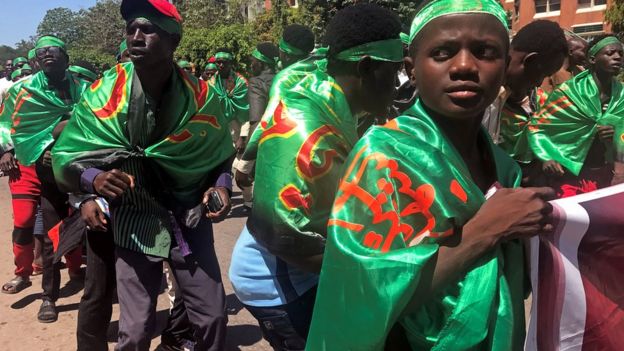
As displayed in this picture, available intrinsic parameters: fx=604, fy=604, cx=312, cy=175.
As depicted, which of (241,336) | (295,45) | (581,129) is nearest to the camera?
(241,336)

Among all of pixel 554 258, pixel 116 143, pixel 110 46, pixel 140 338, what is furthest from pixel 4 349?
pixel 110 46

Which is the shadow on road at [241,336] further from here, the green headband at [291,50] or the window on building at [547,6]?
the window on building at [547,6]

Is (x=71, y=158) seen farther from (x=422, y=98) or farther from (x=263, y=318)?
(x=422, y=98)

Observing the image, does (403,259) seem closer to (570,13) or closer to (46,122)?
(46,122)

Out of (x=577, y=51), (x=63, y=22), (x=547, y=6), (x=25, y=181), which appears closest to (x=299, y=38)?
(x=577, y=51)

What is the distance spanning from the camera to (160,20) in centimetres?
315

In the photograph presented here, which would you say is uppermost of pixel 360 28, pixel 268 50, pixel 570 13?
pixel 360 28

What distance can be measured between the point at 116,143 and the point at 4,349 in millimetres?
2260

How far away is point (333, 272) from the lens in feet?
5.09

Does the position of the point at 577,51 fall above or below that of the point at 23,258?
above

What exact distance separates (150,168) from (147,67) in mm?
556

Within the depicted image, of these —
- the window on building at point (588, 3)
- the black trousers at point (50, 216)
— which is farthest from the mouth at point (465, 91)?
the window on building at point (588, 3)

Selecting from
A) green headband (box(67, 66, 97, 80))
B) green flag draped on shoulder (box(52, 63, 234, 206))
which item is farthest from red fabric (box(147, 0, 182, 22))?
green headband (box(67, 66, 97, 80))

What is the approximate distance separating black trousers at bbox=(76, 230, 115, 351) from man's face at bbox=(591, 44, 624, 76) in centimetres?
396
